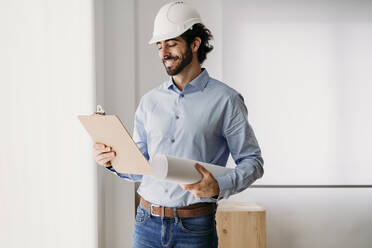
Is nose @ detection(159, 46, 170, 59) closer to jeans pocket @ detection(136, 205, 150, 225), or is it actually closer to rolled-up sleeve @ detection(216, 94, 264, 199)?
rolled-up sleeve @ detection(216, 94, 264, 199)

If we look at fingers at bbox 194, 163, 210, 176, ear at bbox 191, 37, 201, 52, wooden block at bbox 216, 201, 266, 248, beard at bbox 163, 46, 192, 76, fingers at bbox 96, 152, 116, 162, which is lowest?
wooden block at bbox 216, 201, 266, 248

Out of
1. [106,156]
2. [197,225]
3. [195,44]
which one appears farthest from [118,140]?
[195,44]

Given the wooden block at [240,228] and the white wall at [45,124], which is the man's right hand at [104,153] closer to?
the white wall at [45,124]

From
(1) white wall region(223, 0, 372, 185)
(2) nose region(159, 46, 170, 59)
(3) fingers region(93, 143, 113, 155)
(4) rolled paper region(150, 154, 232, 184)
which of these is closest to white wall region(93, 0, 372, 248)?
(1) white wall region(223, 0, 372, 185)

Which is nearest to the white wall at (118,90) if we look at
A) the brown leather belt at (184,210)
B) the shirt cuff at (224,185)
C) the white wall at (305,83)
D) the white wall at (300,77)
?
the white wall at (300,77)

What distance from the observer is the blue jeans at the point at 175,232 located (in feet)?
5.52

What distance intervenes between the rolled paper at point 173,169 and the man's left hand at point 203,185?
3 cm

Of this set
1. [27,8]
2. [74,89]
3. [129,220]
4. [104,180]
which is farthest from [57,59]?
[129,220]

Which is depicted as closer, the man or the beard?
the man

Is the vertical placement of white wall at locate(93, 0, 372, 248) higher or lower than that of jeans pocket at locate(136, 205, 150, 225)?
higher

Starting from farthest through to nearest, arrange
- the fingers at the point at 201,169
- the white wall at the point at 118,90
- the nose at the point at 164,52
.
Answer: the white wall at the point at 118,90 → the nose at the point at 164,52 → the fingers at the point at 201,169

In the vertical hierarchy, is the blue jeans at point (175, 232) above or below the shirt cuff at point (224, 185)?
below

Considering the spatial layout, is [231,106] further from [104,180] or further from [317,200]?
[317,200]

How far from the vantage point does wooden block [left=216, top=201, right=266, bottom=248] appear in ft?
10.2
